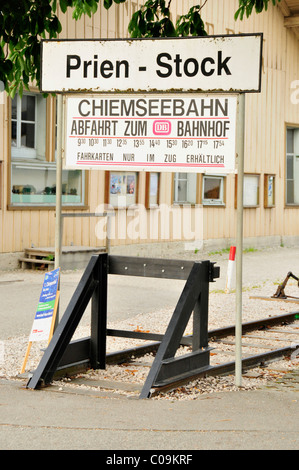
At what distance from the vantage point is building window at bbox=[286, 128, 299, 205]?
2584 centimetres

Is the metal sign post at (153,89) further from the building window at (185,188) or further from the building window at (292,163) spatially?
the building window at (292,163)

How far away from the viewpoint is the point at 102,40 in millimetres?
7125

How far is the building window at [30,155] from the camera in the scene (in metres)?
16.2

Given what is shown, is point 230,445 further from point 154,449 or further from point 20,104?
point 20,104

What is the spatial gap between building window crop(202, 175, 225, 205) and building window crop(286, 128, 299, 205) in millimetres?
4429

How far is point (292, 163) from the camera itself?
26.0m

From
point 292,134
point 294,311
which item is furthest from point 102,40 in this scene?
point 292,134

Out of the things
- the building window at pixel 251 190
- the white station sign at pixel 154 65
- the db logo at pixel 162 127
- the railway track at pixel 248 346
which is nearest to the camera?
the white station sign at pixel 154 65

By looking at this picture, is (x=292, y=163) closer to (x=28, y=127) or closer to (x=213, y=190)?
(x=213, y=190)

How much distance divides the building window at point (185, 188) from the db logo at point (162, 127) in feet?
43.5

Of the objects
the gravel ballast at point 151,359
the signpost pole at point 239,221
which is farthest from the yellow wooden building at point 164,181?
the signpost pole at point 239,221

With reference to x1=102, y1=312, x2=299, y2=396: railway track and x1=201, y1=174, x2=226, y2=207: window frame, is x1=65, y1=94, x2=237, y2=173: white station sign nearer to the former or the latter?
x1=102, y1=312, x2=299, y2=396: railway track

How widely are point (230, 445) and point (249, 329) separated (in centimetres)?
541

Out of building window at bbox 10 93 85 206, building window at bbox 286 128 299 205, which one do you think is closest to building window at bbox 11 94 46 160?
building window at bbox 10 93 85 206
